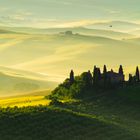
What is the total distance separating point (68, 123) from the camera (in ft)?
160

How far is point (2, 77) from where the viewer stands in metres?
119

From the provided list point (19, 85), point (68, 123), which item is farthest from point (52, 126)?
point (19, 85)

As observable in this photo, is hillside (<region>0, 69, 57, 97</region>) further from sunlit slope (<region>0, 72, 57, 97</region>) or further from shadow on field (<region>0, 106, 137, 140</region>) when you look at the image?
shadow on field (<region>0, 106, 137, 140</region>)

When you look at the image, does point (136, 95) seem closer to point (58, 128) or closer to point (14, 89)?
point (58, 128)

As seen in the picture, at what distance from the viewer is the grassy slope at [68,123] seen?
152ft

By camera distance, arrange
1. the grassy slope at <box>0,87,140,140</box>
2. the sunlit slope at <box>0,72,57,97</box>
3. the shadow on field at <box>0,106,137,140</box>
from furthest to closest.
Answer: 1. the sunlit slope at <box>0,72,57,97</box>
2. the grassy slope at <box>0,87,140,140</box>
3. the shadow on field at <box>0,106,137,140</box>

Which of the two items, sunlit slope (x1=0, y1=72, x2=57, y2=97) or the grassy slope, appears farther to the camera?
sunlit slope (x1=0, y1=72, x2=57, y2=97)

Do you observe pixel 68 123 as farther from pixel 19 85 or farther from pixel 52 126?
pixel 19 85

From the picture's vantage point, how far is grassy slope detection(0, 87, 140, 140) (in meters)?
46.3

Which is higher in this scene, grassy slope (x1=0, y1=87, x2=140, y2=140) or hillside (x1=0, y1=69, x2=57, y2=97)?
hillside (x1=0, y1=69, x2=57, y2=97)

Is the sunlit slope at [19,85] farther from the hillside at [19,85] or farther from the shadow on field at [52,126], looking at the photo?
the shadow on field at [52,126]

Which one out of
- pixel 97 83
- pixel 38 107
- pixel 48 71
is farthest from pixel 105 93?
pixel 48 71

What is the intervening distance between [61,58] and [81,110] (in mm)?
145004

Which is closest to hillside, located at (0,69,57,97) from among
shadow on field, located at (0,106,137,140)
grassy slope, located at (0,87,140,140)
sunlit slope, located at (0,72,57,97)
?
sunlit slope, located at (0,72,57,97)
